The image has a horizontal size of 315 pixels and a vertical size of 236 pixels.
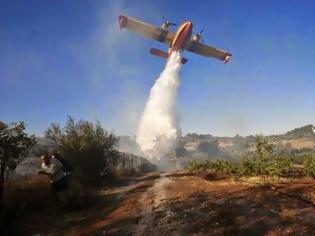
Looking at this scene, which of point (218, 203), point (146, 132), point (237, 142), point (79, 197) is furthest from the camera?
point (237, 142)

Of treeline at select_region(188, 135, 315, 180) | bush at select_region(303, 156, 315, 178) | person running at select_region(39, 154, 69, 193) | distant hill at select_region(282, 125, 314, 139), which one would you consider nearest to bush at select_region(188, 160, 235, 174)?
treeline at select_region(188, 135, 315, 180)

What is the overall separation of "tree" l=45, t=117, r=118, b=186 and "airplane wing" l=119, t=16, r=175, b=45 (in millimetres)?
23873

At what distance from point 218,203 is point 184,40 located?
3353 cm

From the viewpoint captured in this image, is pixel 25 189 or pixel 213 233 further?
pixel 25 189

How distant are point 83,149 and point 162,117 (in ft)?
93.7

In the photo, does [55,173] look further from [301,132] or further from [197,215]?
[301,132]

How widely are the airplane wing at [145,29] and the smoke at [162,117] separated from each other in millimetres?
2218

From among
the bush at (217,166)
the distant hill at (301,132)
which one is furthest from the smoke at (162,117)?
the distant hill at (301,132)

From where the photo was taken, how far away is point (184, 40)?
42.0 meters

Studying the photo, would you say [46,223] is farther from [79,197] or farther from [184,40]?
[184,40]

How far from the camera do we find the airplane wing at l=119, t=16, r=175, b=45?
141 feet

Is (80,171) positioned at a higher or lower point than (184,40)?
lower

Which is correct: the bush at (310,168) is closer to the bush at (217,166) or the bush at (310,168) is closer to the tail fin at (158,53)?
the bush at (217,166)

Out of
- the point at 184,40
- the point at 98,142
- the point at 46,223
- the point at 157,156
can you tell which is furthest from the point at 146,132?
the point at 46,223
